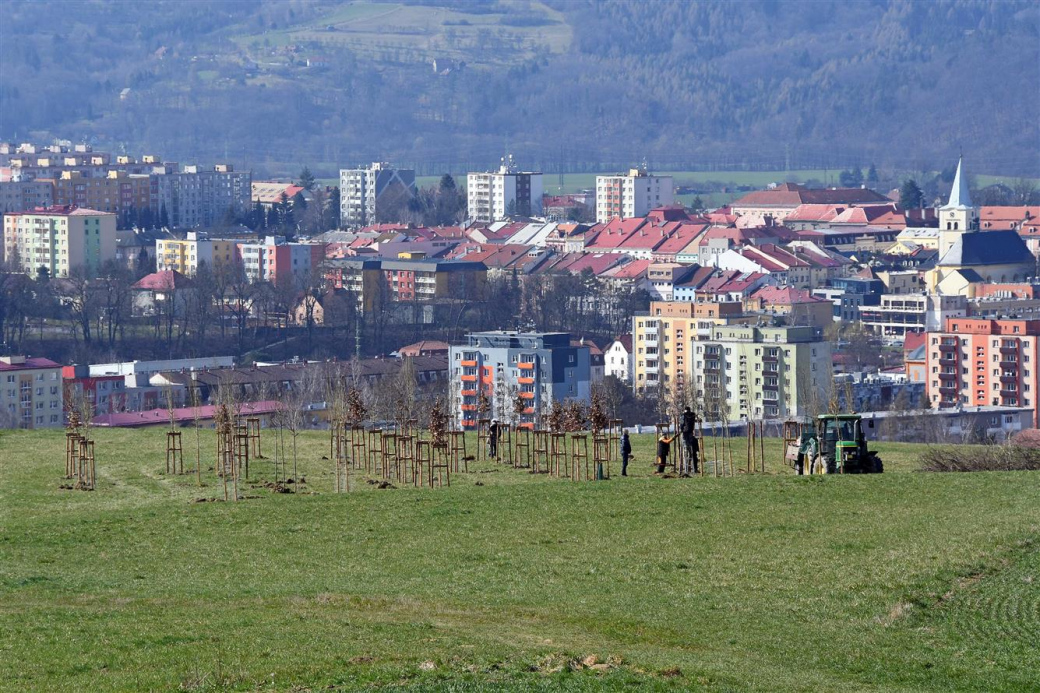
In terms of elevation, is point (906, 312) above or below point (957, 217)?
below

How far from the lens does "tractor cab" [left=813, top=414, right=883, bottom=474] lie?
20812 millimetres

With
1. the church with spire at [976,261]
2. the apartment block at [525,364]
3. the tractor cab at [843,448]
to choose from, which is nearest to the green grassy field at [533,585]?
the tractor cab at [843,448]

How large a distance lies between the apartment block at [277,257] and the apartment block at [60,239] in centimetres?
686

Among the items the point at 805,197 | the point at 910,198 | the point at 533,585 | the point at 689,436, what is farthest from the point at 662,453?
the point at 805,197

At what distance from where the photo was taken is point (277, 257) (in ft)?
331

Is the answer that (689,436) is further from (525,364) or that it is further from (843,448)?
(525,364)

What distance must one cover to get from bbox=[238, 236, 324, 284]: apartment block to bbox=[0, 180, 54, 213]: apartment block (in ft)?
76.8

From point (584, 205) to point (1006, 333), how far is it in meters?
80.4

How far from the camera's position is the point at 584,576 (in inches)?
608

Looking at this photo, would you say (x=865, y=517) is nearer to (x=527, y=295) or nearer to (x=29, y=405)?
(x=29, y=405)

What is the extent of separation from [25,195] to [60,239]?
20.6 metres

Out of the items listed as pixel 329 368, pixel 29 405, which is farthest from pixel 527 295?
pixel 29 405

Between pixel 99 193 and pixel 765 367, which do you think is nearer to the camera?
pixel 765 367

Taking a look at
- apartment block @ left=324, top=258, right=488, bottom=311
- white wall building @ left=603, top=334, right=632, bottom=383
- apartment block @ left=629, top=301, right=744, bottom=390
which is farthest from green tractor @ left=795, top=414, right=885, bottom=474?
apartment block @ left=324, top=258, right=488, bottom=311
